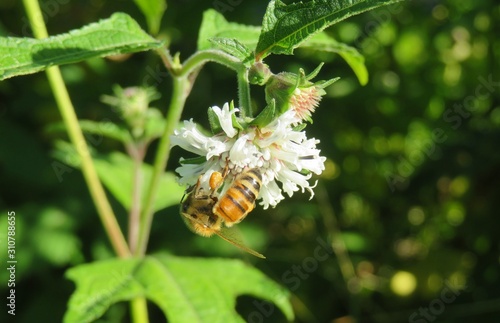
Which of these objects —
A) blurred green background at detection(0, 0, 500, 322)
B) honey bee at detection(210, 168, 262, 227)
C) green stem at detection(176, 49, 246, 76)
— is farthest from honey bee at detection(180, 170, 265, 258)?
blurred green background at detection(0, 0, 500, 322)

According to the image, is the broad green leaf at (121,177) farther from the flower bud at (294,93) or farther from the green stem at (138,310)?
the flower bud at (294,93)

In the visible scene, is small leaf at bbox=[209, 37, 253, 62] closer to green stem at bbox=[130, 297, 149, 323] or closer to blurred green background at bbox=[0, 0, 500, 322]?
green stem at bbox=[130, 297, 149, 323]

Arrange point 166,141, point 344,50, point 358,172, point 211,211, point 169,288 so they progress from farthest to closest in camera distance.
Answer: point 358,172 < point 169,288 < point 166,141 < point 344,50 < point 211,211

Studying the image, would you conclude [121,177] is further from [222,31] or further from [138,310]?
[222,31]

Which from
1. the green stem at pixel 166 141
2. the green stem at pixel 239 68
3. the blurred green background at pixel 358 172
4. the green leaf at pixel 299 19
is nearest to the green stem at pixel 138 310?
the green stem at pixel 166 141

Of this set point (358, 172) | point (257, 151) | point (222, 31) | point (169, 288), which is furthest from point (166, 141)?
point (358, 172)

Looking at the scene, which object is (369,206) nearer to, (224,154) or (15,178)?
(15,178)
